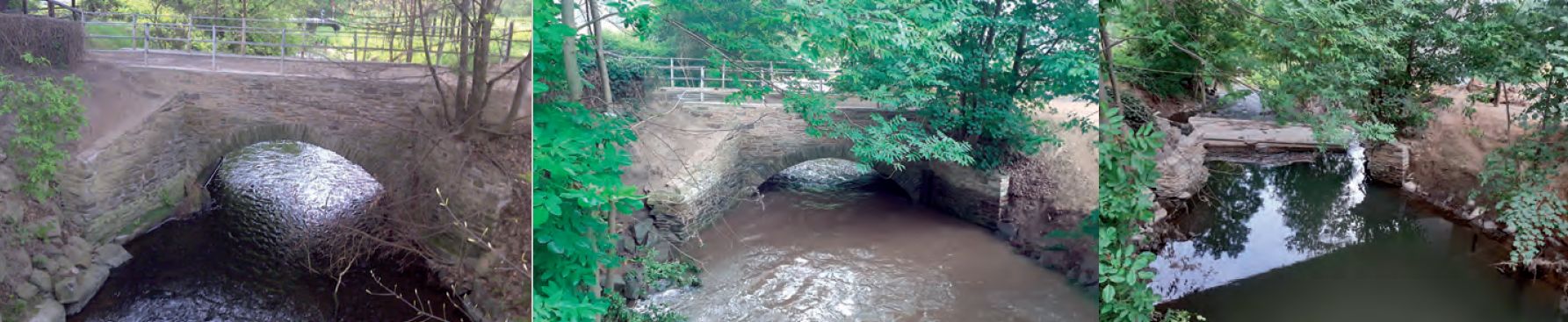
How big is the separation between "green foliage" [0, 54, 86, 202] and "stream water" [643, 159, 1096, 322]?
3.84 feet

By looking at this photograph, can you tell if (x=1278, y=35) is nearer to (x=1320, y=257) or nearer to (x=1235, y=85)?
(x=1235, y=85)

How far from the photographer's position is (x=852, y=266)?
2094mm

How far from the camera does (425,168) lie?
1386mm

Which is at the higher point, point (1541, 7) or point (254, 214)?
point (1541, 7)

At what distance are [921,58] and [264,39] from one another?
140 centimetres

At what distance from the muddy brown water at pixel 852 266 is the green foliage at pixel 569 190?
0.18 metres

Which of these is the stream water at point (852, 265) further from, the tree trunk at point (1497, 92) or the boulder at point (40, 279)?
the tree trunk at point (1497, 92)

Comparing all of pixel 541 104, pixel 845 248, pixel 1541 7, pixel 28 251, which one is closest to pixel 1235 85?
pixel 845 248

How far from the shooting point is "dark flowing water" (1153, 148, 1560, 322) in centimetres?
247

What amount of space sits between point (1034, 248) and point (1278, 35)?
0.88m

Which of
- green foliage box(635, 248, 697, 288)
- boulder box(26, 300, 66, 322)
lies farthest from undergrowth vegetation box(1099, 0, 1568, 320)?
boulder box(26, 300, 66, 322)

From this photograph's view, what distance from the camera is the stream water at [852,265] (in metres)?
2.03

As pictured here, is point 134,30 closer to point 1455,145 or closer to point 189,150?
point 189,150

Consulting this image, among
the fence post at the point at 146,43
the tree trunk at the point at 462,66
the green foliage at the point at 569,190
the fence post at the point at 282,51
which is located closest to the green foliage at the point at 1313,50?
the green foliage at the point at 569,190
